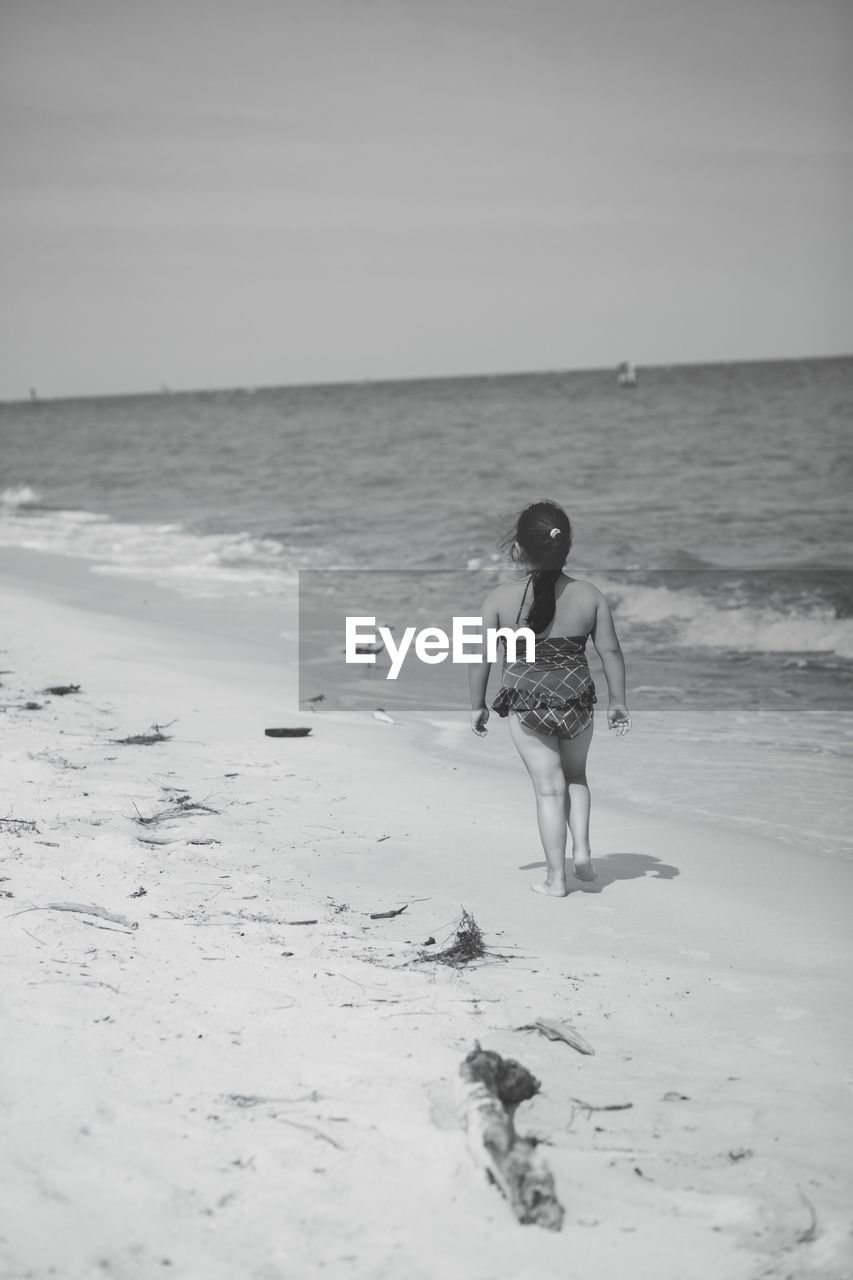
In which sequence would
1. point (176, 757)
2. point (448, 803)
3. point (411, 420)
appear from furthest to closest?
point (411, 420)
point (176, 757)
point (448, 803)

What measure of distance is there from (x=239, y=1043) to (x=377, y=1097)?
0.46 m

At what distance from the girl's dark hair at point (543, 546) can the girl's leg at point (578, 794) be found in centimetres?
57

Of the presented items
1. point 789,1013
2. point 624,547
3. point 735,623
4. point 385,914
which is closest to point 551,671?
point 385,914

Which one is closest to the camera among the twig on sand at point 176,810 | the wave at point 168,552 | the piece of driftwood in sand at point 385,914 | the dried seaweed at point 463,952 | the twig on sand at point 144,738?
the dried seaweed at point 463,952

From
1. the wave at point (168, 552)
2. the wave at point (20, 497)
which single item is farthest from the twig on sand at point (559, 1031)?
the wave at point (20, 497)

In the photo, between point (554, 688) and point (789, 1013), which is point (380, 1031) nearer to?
point (789, 1013)

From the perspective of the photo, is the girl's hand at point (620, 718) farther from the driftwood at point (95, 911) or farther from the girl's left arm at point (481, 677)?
the driftwood at point (95, 911)

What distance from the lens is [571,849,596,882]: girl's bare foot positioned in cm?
474

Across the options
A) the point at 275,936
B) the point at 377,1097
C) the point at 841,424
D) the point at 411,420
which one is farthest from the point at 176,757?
the point at 411,420

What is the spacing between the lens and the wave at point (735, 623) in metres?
11.4

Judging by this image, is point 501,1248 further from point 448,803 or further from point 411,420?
point 411,420

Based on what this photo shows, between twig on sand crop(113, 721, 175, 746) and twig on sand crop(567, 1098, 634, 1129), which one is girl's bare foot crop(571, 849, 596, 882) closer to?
twig on sand crop(567, 1098, 634, 1129)

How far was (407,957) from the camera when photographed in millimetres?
3869

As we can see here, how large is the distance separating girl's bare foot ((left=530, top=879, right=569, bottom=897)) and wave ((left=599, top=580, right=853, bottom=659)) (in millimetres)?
7071
